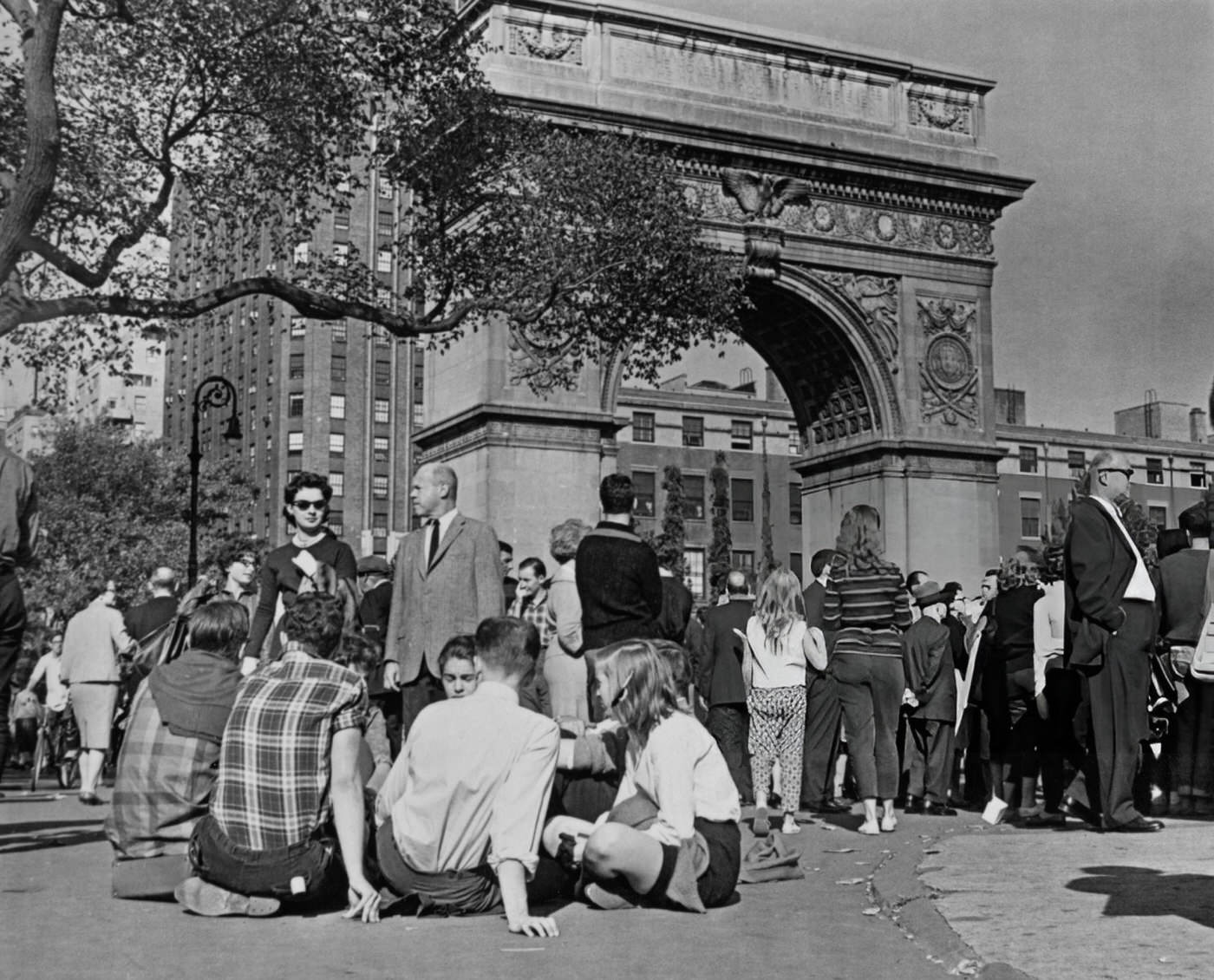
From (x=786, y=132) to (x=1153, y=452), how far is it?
4659 centimetres

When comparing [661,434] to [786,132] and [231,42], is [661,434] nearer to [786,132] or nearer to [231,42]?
[786,132]

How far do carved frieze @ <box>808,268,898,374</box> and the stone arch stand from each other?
0.08 ft

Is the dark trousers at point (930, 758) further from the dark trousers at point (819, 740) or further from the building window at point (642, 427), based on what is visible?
the building window at point (642, 427)

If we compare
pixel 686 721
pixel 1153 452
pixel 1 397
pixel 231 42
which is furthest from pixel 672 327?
pixel 1 397

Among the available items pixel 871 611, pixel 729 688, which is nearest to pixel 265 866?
pixel 871 611

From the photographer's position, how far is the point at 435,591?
9023 mm

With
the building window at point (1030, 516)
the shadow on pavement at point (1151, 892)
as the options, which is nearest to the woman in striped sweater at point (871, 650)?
the shadow on pavement at point (1151, 892)

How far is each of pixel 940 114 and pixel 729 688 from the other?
83.2 ft

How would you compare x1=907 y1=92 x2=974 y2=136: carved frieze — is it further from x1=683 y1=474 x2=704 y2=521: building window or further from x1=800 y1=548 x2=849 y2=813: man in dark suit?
x1=683 y1=474 x2=704 y2=521: building window

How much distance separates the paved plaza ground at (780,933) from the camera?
5422mm

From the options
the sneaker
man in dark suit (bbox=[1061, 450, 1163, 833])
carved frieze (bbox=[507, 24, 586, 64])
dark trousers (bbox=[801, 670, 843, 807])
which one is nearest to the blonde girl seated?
the sneaker

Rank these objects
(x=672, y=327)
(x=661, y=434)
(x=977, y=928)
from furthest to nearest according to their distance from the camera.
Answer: (x=661, y=434), (x=672, y=327), (x=977, y=928)

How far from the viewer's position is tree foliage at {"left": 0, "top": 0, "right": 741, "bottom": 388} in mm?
16750

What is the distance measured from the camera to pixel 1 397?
339 ft
